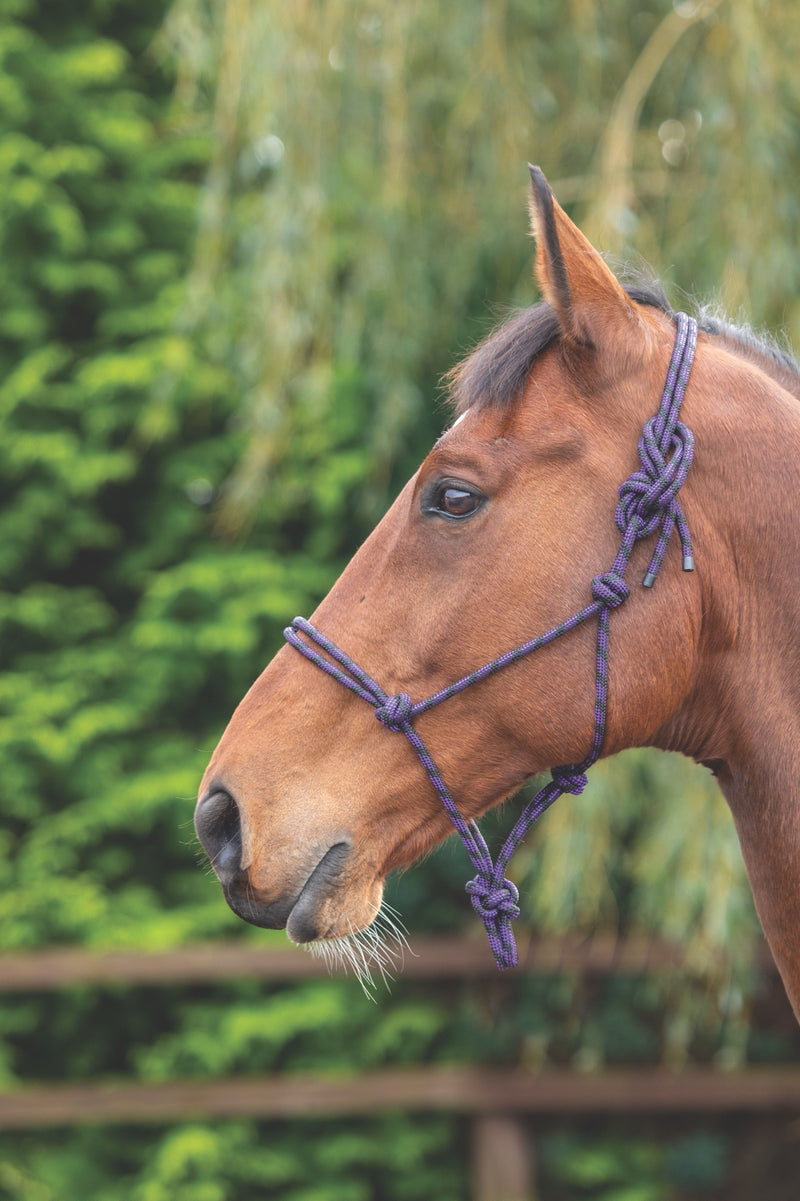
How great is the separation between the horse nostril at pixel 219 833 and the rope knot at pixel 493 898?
0.37 meters

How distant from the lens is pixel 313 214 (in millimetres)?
3906

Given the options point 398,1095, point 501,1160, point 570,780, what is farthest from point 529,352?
point 501,1160

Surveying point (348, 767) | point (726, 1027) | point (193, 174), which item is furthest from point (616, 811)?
point (193, 174)

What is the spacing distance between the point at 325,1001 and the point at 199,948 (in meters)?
0.61

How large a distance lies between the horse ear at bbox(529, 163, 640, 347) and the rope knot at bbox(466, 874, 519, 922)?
0.84 m

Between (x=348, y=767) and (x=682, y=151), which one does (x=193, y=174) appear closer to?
(x=682, y=151)

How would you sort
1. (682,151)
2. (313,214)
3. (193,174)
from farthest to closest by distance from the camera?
(193,174) < (682,151) < (313,214)

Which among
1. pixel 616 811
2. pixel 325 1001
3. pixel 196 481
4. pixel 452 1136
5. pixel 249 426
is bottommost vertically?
pixel 452 1136

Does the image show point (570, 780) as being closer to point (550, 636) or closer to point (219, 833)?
point (550, 636)

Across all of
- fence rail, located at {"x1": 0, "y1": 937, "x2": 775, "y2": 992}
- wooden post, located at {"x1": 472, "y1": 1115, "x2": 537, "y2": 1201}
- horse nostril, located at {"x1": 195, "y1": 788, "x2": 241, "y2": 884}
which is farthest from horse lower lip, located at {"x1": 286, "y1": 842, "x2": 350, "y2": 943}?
wooden post, located at {"x1": 472, "y1": 1115, "x2": 537, "y2": 1201}

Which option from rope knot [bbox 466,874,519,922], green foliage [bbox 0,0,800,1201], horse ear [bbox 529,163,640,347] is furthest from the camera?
green foliage [bbox 0,0,800,1201]

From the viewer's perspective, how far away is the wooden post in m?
4.79

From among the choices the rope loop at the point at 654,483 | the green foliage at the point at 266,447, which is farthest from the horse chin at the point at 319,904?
the green foliage at the point at 266,447

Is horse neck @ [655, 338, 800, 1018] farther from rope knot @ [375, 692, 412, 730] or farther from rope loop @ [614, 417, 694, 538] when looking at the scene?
rope knot @ [375, 692, 412, 730]
